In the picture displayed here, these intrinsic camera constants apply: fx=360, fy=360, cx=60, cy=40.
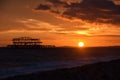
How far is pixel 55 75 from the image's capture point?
18.9 meters

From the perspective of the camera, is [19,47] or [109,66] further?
[19,47]

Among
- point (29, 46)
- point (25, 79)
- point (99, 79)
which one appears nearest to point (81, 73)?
point (99, 79)

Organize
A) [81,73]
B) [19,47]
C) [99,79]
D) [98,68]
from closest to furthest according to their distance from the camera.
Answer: [99,79], [81,73], [98,68], [19,47]

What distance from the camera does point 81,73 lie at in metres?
19.5

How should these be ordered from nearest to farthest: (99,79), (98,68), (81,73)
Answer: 1. (99,79)
2. (81,73)
3. (98,68)

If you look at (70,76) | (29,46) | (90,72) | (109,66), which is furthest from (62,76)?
(29,46)

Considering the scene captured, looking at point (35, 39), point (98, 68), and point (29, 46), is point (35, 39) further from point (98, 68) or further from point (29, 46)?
point (98, 68)

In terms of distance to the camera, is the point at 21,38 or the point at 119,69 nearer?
the point at 119,69

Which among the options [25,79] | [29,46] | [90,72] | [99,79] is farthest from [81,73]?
[29,46]

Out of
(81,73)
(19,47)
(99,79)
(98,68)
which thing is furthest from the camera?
→ (19,47)

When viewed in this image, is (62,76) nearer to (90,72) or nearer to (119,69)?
(90,72)

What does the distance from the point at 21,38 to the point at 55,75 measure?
139m

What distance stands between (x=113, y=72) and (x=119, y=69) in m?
0.96

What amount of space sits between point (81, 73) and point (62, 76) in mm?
1420
